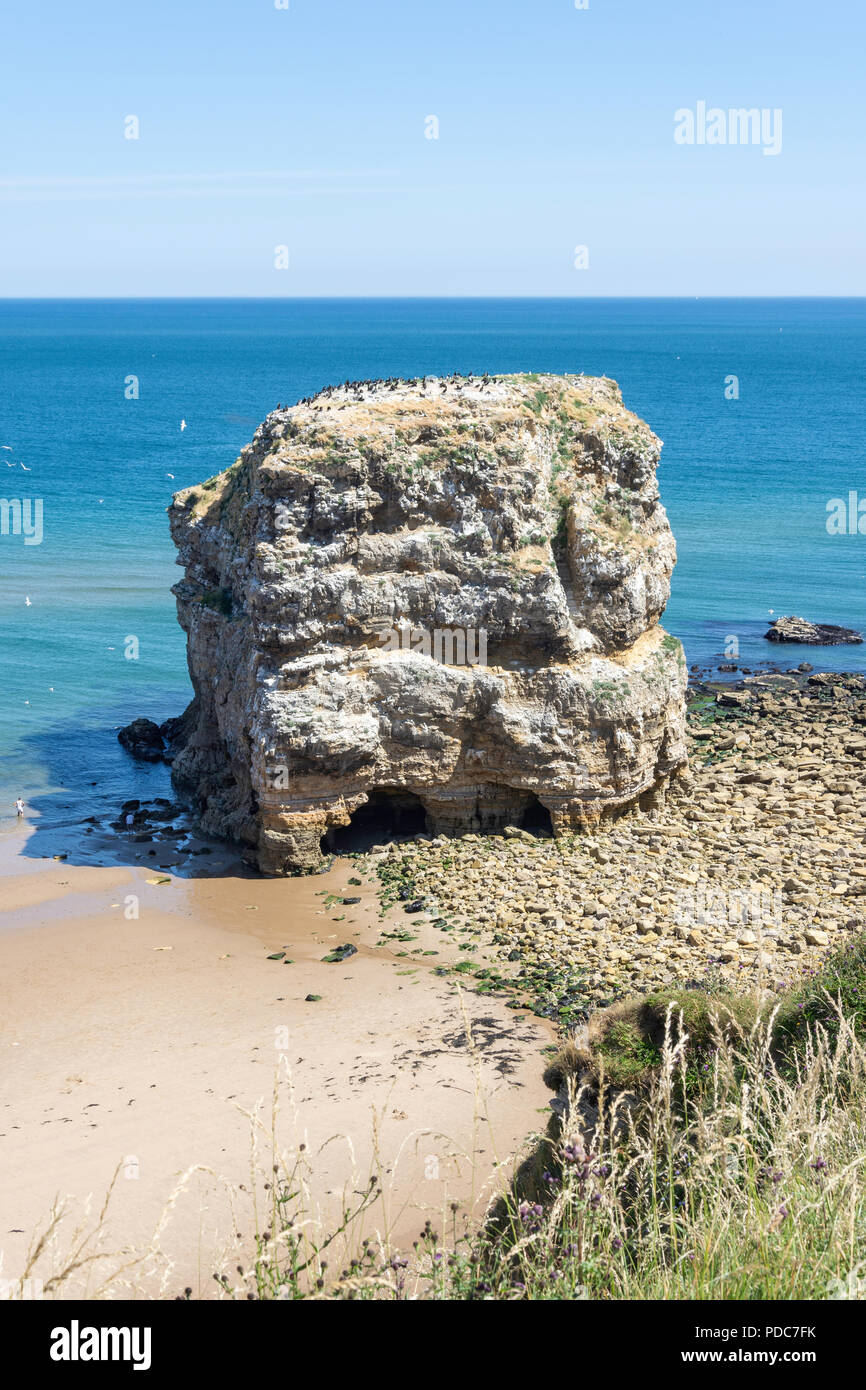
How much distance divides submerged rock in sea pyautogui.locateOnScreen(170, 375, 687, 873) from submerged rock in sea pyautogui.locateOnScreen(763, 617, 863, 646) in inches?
837

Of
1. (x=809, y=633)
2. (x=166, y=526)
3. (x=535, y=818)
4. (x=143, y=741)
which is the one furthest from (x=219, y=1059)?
(x=166, y=526)

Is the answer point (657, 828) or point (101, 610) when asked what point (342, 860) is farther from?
point (101, 610)

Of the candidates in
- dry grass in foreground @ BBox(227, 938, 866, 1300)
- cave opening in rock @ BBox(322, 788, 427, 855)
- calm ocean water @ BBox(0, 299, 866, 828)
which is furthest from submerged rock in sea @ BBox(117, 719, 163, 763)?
dry grass in foreground @ BBox(227, 938, 866, 1300)

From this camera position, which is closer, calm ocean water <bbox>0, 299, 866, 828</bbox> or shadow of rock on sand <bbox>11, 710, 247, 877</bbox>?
shadow of rock on sand <bbox>11, 710, 247, 877</bbox>

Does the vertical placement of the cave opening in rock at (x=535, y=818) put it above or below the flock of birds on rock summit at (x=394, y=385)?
below

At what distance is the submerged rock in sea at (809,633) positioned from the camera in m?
48.2

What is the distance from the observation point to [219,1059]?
1931cm

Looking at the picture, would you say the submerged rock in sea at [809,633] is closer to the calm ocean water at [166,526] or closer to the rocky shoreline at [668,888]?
the calm ocean water at [166,526]

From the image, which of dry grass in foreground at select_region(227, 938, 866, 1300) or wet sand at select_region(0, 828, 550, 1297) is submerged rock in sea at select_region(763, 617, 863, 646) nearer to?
wet sand at select_region(0, 828, 550, 1297)

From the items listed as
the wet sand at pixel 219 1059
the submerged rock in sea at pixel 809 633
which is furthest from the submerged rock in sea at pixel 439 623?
the submerged rock in sea at pixel 809 633

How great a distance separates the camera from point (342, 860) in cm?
2712

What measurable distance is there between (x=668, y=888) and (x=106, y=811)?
15.6 m

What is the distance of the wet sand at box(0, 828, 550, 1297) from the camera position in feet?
50.1

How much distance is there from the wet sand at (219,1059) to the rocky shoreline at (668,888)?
3.55 feet
